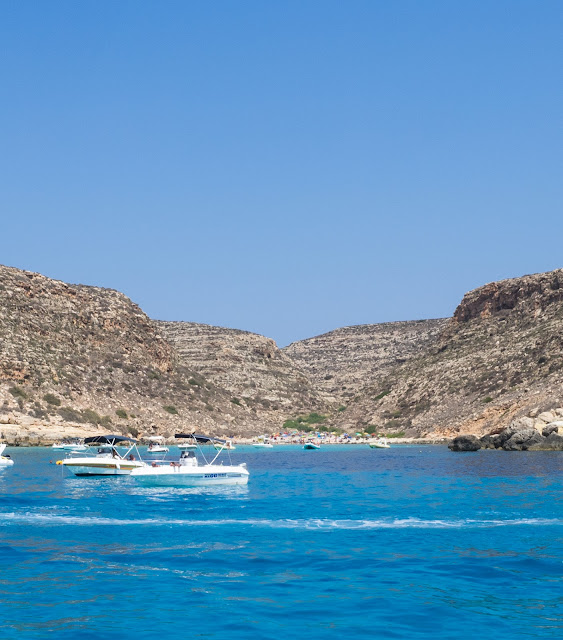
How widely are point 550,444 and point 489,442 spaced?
11792mm

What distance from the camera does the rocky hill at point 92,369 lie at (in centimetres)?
11831

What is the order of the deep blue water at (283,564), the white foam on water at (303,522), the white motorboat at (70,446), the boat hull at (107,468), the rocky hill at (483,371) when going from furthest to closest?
the rocky hill at (483,371) → the white motorboat at (70,446) → the boat hull at (107,468) → the white foam on water at (303,522) → the deep blue water at (283,564)

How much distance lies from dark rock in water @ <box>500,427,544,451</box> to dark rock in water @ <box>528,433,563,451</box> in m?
0.35

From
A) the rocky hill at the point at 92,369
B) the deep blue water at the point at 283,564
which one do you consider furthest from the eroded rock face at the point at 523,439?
the rocky hill at the point at 92,369

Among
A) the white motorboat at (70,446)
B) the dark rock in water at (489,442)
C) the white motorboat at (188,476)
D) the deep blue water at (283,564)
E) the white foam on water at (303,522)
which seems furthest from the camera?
the dark rock in water at (489,442)

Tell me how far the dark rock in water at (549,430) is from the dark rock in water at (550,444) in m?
Result: 0.47

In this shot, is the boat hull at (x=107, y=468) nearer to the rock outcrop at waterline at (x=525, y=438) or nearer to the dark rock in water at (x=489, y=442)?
the rock outcrop at waterline at (x=525, y=438)

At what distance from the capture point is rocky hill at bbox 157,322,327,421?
17725 cm

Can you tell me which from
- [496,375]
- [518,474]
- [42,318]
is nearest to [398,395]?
[496,375]

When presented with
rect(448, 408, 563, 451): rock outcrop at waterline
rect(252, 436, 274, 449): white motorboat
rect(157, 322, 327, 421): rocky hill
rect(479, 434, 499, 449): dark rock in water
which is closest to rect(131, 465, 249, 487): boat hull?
rect(448, 408, 563, 451): rock outcrop at waterline

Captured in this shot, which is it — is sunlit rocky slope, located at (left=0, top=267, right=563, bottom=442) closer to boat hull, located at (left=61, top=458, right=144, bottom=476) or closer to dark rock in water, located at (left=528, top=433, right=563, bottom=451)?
dark rock in water, located at (left=528, top=433, right=563, bottom=451)

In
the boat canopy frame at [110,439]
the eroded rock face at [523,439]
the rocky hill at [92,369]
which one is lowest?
the boat canopy frame at [110,439]

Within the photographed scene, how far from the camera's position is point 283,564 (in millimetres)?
25062

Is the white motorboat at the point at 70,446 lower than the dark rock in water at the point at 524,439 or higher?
lower
